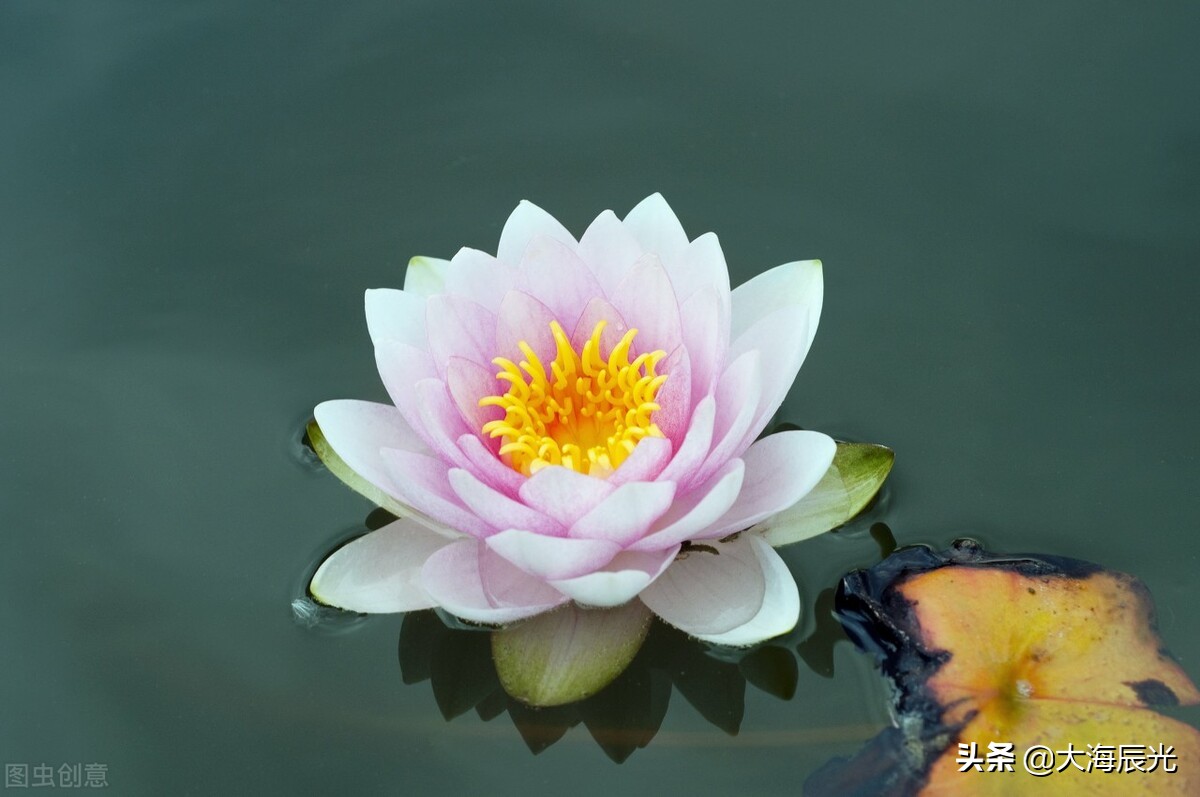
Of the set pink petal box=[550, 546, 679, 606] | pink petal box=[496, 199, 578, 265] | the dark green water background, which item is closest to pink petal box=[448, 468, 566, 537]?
pink petal box=[550, 546, 679, 606]

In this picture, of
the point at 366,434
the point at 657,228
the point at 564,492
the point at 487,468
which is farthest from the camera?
the point at 657,228

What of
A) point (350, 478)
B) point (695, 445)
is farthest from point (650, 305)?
point (350, 478)

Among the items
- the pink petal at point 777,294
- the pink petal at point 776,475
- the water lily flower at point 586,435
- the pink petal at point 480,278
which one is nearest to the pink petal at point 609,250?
the water lily flower at point 586,435

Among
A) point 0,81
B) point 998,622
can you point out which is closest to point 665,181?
point 998,622

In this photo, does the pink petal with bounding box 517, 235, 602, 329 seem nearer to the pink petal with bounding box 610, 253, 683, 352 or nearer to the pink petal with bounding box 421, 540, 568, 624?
the pink petal with bounding box 610, 253, 683, 352

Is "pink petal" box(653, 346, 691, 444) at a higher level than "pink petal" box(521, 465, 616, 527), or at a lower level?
higher

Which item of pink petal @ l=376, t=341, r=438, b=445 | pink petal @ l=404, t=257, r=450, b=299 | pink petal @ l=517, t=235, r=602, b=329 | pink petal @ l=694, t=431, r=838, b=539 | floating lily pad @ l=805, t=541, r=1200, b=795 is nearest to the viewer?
floating lily pad @ l=805, t=541, r=1200, b=795

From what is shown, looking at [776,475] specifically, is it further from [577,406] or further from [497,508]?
[497,508]
